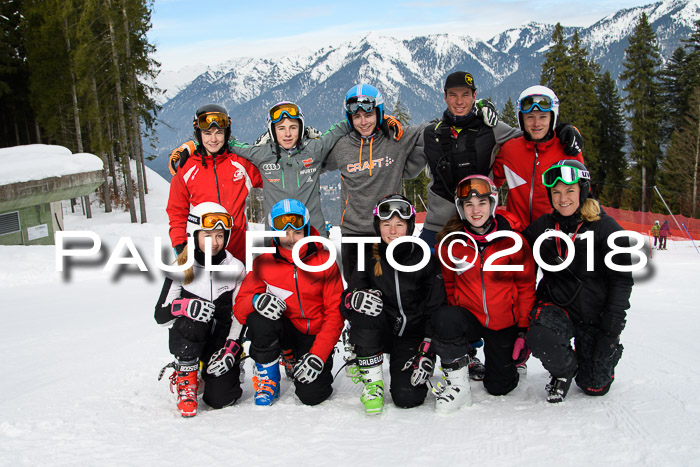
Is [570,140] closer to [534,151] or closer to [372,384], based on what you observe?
[534,151]

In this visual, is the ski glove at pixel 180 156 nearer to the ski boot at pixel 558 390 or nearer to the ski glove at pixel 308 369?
the ski glove at pixel 308 369

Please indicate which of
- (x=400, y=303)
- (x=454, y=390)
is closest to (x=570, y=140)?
(x=400, y=303)

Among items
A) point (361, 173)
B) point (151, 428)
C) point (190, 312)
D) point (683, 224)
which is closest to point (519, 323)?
point (361, 173)

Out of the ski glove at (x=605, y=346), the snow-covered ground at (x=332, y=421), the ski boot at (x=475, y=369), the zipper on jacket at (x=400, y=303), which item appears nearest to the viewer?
the snow-covered ground at (x=332, y=421)

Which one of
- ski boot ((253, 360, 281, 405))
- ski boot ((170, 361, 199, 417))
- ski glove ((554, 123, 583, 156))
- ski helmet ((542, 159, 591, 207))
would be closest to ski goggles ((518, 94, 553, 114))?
ski glove ((554, 123, 583, 156))

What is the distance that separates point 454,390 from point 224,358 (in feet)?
6.38

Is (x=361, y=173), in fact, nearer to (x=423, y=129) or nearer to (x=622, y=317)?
(x=423, y=129)

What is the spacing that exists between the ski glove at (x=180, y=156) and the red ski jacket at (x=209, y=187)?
6cm

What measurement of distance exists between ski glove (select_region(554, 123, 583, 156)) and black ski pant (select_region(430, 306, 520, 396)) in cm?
166

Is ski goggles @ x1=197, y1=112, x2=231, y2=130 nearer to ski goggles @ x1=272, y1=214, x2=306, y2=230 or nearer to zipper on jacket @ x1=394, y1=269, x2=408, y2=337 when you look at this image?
ski goggles @ x1=272, y1=214, x2=306, y2=230

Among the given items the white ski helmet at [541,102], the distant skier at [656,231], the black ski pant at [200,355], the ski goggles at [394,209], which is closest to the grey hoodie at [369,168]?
the ski goggles at [394,209]

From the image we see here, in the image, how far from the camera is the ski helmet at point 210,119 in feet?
16.3

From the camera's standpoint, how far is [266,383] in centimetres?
412

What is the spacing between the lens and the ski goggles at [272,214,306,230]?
4316 mm
